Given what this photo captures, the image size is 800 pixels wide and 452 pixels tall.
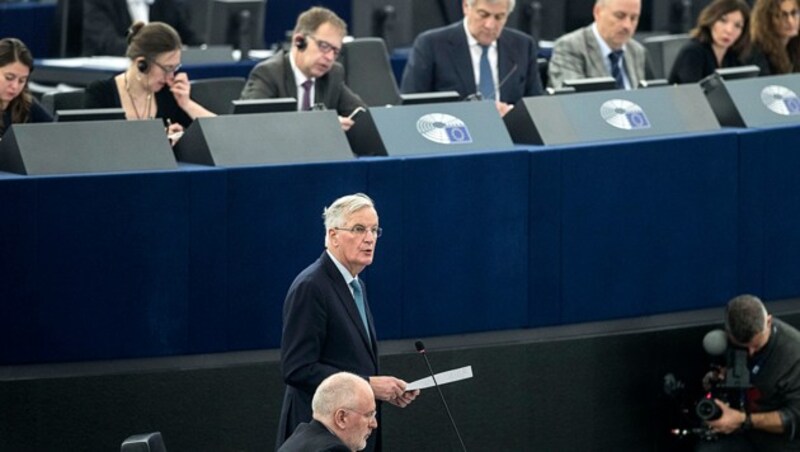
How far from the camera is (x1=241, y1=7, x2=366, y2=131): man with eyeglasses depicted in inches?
329

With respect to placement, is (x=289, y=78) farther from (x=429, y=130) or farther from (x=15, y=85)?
(x=15, y=85)

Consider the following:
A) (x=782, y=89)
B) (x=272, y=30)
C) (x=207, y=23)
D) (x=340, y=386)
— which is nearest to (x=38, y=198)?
(x=340, y=386)

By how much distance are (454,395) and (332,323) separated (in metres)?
1.63

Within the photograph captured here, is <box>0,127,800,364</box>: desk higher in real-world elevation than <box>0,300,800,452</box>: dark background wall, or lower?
higher

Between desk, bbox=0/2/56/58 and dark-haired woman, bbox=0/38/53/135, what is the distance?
17.7 ft

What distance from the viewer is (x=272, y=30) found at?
14227mm

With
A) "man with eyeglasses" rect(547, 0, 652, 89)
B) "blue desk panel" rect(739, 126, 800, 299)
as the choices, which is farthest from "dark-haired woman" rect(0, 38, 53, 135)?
"blue desk panel" rect(739, 126, 800, 299)

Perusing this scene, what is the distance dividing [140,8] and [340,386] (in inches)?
298

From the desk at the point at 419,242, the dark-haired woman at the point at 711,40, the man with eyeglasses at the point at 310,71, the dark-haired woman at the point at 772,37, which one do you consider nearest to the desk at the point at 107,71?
the man with eyeglasses at the point at 310,71

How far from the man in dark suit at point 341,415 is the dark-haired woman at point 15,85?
2.37 meters

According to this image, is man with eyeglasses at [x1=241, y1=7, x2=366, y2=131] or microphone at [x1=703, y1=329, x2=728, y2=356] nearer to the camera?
microphone at [x1=703, y1=329, x2=728, y2=356]

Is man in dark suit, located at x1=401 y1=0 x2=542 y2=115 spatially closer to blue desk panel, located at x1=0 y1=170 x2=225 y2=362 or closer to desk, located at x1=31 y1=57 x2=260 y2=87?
blue desk panel, located at x1=0 y1=170 x2=225 y2=362

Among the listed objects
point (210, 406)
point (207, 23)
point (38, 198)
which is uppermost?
point (207, 23)

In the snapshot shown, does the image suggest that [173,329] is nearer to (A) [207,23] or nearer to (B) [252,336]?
(B) [252,336]
